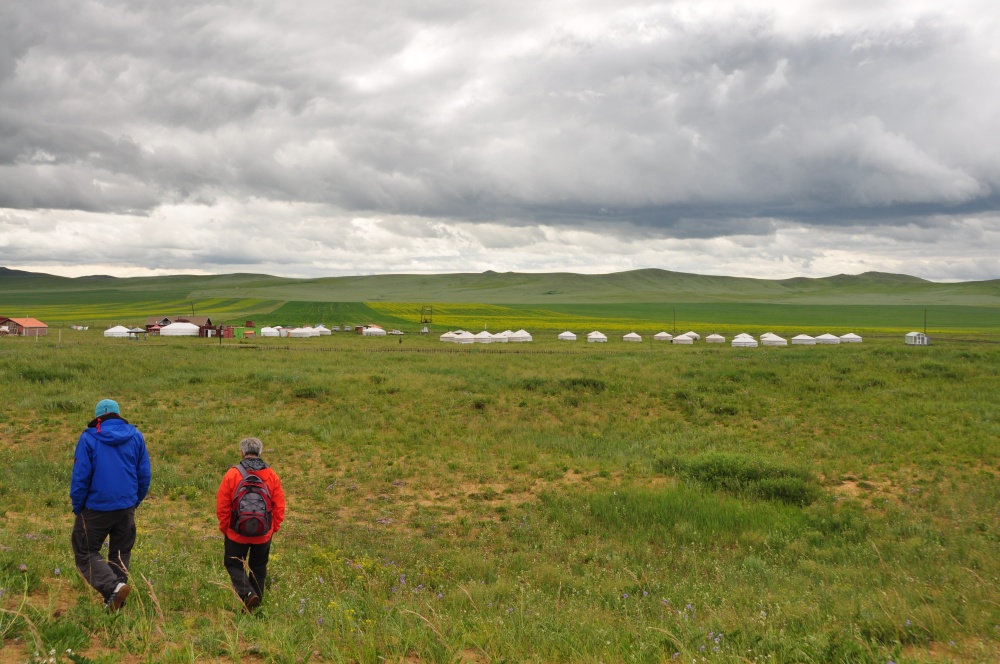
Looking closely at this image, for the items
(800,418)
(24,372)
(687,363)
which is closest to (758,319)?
(687,363)

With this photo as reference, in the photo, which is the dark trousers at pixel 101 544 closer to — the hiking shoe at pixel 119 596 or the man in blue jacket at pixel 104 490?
the man in blue jacket at pixel 104 490

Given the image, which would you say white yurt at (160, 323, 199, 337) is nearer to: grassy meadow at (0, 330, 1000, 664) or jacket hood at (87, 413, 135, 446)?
grassy meadow at (0, 330, 1000, 664)

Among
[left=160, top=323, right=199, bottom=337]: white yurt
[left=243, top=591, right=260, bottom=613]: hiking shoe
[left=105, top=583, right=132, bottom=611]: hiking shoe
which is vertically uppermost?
[left=105, top=583, right=132, bottom=611]: hiking shoe

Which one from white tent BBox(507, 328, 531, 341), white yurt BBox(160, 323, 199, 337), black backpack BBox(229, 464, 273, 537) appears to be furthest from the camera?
white yurt BBox(160, 323, 199, 337)

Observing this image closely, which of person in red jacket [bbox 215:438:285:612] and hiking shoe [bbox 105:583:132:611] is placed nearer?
hiking shoe [bbox 105:583:132:611]

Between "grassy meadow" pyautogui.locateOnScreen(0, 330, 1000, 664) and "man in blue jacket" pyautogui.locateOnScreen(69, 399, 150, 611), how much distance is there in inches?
16.3

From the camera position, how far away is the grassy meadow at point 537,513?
594 centimetres

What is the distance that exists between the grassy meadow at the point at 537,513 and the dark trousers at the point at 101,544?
30 cm

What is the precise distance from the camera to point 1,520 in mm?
11008

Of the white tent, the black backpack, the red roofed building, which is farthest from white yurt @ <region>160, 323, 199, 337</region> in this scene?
the black backpack

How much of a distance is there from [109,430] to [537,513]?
961 centimetres

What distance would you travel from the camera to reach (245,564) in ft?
22.8

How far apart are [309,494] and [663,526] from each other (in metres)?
8.68

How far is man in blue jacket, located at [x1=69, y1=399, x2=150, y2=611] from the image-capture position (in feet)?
22.4
